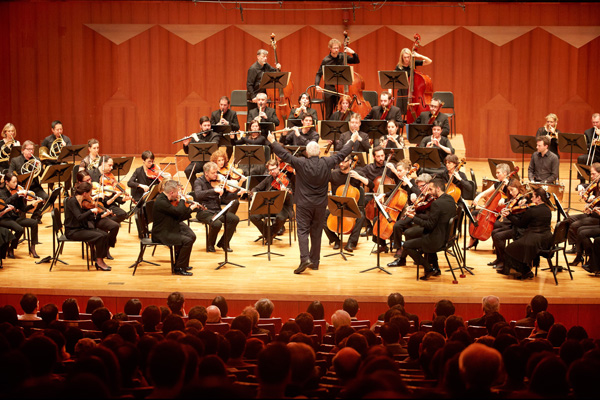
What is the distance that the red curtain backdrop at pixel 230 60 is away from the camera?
48.8 ft

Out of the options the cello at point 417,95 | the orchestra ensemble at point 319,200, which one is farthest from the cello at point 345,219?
the cello at point 417,95

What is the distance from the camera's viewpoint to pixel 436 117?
11812 millimetres

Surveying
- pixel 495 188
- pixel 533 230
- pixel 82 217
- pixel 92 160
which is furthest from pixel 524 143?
pixel 82 217

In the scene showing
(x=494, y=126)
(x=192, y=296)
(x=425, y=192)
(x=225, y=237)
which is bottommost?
(x=192, y=296)

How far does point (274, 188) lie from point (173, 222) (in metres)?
1.71

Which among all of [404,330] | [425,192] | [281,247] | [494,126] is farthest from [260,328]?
[494,126]

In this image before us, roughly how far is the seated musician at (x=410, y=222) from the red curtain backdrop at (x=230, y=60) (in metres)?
6.74

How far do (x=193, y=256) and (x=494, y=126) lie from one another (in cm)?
837

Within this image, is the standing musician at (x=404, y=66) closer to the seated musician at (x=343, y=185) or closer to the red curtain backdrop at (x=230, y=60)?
the red curtain backdrop at (x=230, y=60)

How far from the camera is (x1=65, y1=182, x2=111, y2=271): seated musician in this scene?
836cm

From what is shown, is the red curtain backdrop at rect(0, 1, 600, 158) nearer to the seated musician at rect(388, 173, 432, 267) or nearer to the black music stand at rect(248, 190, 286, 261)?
the seated musician at rect(388, 173, 432, 267)

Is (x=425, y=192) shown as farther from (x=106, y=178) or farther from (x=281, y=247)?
(x=106, y=178)

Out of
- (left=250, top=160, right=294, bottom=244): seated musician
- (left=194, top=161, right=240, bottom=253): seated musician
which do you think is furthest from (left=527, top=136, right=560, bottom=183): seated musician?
(left=194, top=161, right=240, bottom=253): seated musician

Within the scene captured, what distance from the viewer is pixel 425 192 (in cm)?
818
